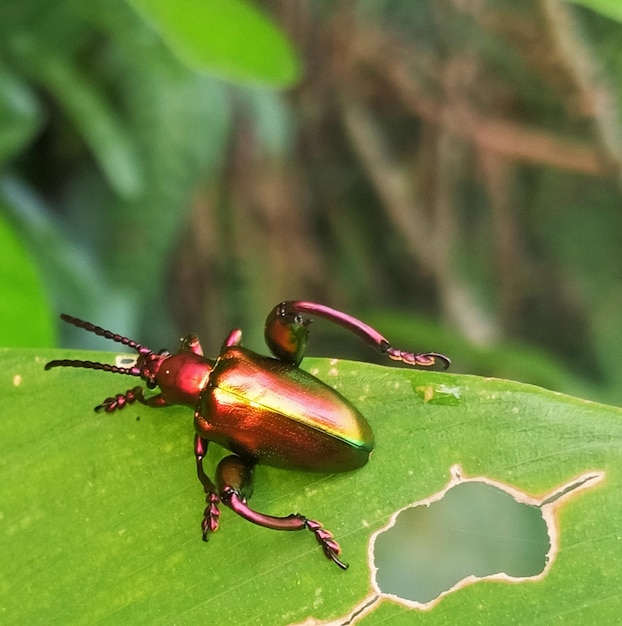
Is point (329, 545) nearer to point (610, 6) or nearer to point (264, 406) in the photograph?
point (264, 406)

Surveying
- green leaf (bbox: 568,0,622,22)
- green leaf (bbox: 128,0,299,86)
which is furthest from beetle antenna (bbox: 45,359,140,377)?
green leaf (bbox: 568,0,622,22)

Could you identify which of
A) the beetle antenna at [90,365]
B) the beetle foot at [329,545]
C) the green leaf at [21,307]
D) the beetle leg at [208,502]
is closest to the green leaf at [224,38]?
the green leaf at [21,307]

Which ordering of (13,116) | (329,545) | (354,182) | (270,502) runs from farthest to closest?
(354,182)
(13,116)
(270,502)
(329,545)

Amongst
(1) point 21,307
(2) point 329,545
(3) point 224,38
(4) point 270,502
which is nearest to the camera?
(2) point 329,545

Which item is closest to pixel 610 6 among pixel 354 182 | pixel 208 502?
pixel 208 502

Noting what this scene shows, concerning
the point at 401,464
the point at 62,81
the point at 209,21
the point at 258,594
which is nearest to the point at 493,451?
the point at 401,464

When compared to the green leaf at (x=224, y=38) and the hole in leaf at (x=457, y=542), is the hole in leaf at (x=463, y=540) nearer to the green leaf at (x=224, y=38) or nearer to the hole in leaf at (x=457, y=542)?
the hole in leaf at (x=457, y=542)
